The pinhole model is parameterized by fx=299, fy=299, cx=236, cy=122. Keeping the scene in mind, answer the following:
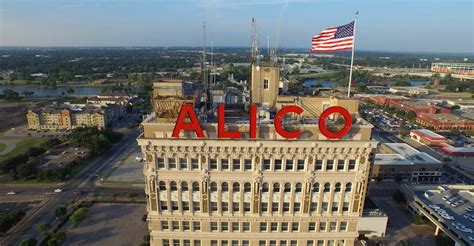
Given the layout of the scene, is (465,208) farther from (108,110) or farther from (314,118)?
(108,110)

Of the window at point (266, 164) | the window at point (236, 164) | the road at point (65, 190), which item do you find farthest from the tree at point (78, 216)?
the window at point (266, 164)

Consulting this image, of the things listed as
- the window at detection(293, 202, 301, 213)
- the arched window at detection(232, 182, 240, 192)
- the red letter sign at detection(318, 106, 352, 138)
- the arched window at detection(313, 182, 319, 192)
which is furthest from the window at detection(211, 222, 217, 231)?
the red letter sign at detection(318, 106, 352, 138)

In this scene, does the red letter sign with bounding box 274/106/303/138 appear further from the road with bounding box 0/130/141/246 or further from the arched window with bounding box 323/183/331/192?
the road with bounding box 0/130/141/246

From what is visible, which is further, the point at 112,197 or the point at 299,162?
the point at 112,197

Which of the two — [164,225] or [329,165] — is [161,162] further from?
[329,165]

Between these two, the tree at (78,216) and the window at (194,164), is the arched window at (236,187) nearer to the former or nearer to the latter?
the window at (194,164)

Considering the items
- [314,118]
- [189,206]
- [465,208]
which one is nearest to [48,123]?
[189,206]

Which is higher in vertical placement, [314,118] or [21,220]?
[314,118]
